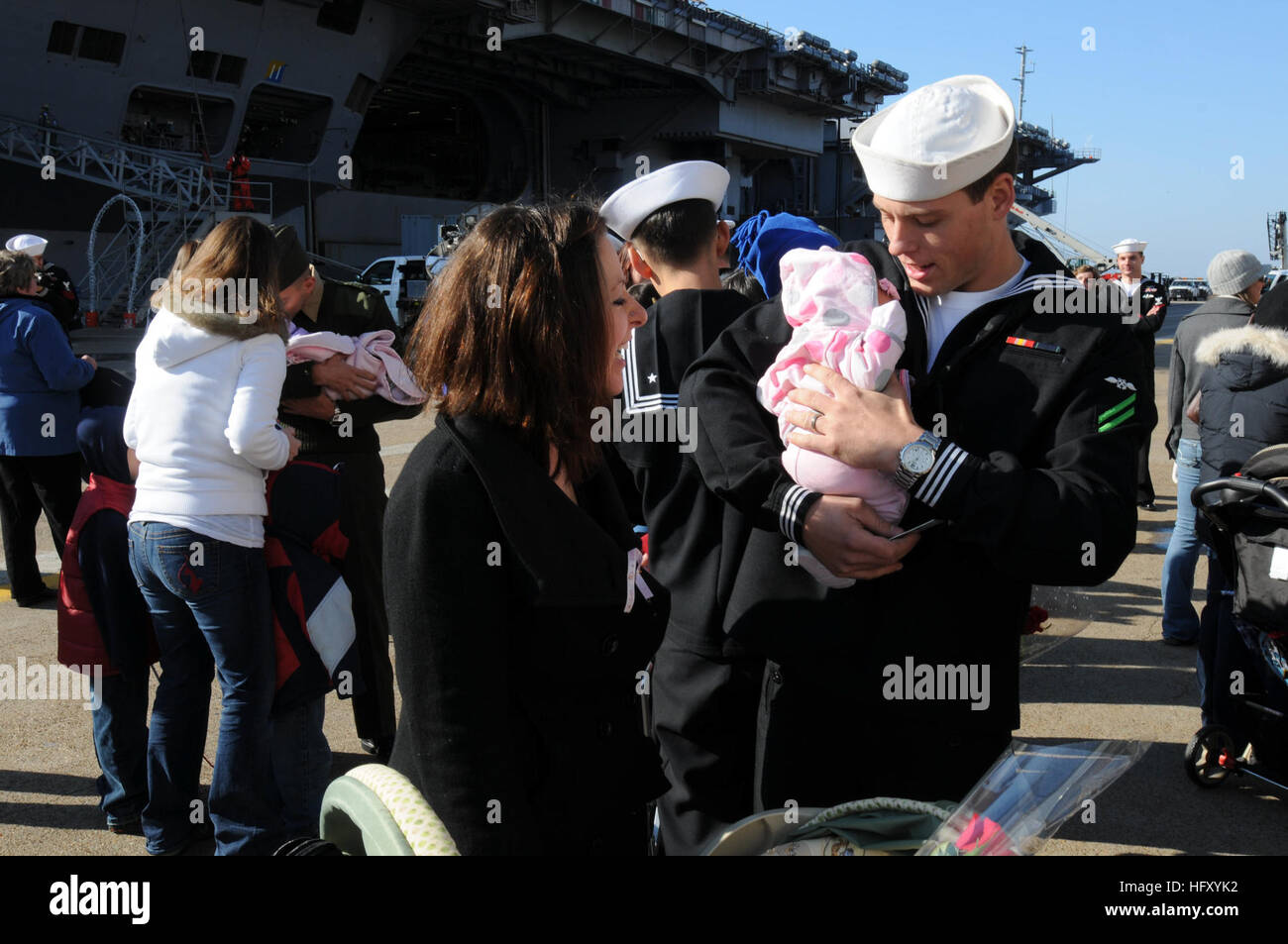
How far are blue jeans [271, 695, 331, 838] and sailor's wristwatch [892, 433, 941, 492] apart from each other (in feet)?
8.60

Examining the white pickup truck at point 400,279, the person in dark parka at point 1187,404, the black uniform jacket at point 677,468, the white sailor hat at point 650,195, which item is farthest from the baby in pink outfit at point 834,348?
the white pickup truck at point 400,279

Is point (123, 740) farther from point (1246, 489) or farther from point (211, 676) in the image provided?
point (1246, 489)

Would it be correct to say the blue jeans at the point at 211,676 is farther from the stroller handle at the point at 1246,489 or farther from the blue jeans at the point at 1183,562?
the blue jeans at the point at 1183,562

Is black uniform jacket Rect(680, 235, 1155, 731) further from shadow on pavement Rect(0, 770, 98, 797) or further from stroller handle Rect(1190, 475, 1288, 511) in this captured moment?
shadow on pavement Rect(0, 770, 98, 797)

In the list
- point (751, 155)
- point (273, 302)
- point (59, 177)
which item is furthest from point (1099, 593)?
point (751, 155)

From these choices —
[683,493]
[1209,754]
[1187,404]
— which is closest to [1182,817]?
[1209,754]

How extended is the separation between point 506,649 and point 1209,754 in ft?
12.2

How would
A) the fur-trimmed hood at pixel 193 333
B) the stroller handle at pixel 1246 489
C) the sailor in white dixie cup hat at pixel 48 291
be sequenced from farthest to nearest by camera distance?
1. the sailor in white dixie cup hat at pixel 48 291
2. the stroller handle at pixel 1246 489
3. the fur-trimmed hood at pixel 193 333

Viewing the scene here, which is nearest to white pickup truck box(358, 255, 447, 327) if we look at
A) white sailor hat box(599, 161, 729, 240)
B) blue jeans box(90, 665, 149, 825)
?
blue jeans box(90, 665, 149, 825)

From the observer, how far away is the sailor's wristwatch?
1871mm

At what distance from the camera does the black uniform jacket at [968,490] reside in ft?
6.04

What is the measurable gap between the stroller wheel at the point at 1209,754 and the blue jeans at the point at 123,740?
14.5 ft

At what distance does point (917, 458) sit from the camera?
1875 mm
